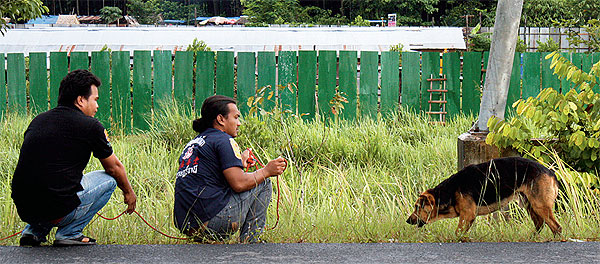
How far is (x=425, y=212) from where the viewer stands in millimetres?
4609

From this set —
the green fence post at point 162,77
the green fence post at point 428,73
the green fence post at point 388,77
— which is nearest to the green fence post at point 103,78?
the green fence post at point 162,77

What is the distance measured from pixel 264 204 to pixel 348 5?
34.0m

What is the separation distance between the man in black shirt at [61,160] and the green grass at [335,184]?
16.4 inches

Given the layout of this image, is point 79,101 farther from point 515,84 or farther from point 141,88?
point 515,84

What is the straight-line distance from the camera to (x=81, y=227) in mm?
4352

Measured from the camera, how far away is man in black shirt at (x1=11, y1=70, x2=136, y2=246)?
13.4 ft

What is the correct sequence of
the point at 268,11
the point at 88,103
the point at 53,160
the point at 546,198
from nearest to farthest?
the point at 53,160, the point at 88,103, the point at 546,198, the point at 268,11

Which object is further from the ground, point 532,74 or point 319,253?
point 532,74

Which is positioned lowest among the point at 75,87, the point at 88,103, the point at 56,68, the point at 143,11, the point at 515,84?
the point at 515,84

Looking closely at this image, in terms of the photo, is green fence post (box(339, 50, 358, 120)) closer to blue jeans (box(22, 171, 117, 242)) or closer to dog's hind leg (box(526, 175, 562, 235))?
dog's hind leg (box(526, 175, 562, 235))

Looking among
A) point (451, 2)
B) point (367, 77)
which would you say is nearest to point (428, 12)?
point (451, 2)

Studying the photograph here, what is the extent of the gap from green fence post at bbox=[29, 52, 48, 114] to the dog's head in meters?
7.21

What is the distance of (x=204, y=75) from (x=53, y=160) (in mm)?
6130

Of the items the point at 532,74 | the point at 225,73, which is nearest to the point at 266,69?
the point at 225,73
